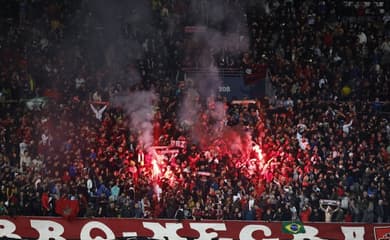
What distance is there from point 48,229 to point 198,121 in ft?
15.2

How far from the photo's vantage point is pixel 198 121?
17.2 m

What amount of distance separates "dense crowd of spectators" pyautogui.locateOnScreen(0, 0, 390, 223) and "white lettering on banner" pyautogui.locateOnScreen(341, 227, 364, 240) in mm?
639

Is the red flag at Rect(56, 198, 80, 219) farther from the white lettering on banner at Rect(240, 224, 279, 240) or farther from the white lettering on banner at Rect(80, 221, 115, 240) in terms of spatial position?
the white lettering on banner at Rect(240, 224, 279, 240)

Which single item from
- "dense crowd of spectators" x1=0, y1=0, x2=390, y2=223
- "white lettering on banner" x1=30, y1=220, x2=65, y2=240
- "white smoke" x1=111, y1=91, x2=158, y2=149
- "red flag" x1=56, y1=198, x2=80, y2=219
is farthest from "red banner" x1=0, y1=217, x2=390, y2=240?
"white smoke" x1=111, y1=91, x2=158, y2=149

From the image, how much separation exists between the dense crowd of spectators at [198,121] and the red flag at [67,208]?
0.25 metres

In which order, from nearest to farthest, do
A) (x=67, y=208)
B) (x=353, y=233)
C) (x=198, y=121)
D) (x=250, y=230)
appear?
(x=353, y=233) → (x=250, y=230) → (x=67, y=208) → (x=198, y=121)

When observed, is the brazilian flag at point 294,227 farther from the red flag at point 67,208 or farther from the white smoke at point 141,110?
the white smoke at point 141,110

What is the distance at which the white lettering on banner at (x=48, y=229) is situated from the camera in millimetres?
14016

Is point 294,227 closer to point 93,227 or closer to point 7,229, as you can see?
point 93,227

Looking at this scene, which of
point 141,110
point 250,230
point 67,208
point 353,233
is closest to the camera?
point 353,233

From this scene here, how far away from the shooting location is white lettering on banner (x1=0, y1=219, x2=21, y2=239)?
1403 centimetres

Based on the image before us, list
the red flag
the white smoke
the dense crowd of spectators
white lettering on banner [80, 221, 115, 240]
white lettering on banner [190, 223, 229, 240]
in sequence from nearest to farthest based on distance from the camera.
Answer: white lettering on banner [190, 223, 229, 240] → white lettering on banner [80, 221, 115, 240] → the red flag → the dense crowd of spectators → the white smoke

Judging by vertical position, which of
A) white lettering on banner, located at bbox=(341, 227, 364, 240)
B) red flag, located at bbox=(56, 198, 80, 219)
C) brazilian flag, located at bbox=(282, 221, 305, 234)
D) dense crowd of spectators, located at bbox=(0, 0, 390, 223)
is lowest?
white lettering on banner, located at bbox=(341, 227, 364, 240)

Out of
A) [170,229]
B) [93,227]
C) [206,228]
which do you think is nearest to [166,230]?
[170,229]
